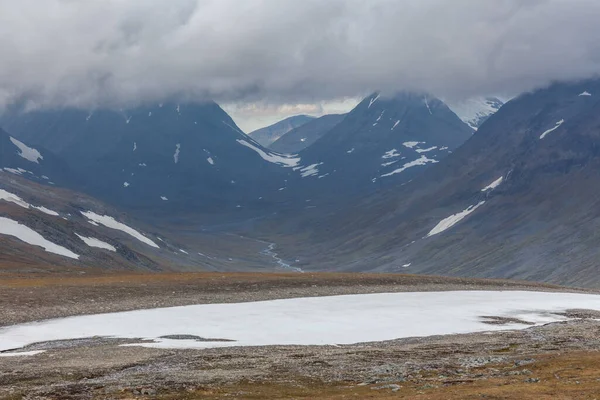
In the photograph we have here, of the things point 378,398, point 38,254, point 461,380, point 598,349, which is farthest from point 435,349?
point 38,254

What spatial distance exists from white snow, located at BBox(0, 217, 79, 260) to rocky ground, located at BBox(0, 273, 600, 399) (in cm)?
7875

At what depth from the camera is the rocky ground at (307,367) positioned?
41812mm

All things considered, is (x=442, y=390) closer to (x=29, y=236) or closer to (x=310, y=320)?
(x=310, y=320)

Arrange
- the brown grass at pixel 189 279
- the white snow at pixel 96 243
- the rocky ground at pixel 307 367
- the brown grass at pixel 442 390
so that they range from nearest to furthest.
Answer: the brown grass at pixel 442 390
the rocky ground at pixel 307 367
the brown grass at pixel 189 279
the white snow at pixel 96 243

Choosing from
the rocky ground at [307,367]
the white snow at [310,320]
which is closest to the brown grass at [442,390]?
the rocky ground at [307,367]

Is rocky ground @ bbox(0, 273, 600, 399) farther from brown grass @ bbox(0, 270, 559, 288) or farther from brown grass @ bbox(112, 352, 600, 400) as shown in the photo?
brown grass @ bbox(0, 270, 559, 288)

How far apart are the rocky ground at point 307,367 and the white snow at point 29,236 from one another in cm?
7875

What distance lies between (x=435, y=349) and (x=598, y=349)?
11.4m

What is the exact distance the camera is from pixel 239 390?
42.9 m

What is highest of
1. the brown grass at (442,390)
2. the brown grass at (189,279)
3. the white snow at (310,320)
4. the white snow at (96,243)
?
the white snow at (96,243)

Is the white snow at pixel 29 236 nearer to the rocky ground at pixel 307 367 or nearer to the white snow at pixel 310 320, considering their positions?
the rocky ground at pixel 307 367

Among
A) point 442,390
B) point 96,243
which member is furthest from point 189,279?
point 96,243

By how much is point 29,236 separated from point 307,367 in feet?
417

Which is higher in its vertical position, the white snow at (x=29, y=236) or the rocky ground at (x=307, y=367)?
the white snow at (x=29, y=236)
